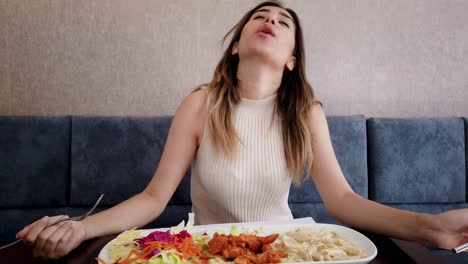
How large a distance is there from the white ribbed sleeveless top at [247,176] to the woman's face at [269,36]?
18 centimetres

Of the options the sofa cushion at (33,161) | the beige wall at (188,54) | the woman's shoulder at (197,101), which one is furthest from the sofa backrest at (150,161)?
the woman's shoulder at (197,101)

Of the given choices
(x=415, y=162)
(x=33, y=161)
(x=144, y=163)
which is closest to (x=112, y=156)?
(x=144, y=163)

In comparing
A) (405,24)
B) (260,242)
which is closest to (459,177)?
(405,24)

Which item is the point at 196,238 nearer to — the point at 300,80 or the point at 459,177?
the point at 300,80

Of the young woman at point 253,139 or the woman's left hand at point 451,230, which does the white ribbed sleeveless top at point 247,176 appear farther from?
the woman's left hand at point 451,230

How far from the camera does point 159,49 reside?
177cm

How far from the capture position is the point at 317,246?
0.61 meters

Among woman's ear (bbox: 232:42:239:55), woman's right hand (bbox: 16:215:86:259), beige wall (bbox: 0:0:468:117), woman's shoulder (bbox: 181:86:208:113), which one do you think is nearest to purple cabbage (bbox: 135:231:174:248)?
woman's right hand (bbox: 16:215:86:259)

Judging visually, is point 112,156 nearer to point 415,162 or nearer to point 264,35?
point 264,35

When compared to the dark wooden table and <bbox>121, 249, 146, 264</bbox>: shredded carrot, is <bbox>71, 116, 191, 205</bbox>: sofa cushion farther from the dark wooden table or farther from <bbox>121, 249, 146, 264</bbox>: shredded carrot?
<bbox>121, 249, 146, 264</bbox>: shredded carrot

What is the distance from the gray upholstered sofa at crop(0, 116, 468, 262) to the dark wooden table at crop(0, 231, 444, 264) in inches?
35.0

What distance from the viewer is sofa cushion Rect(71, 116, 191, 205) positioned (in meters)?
1.53

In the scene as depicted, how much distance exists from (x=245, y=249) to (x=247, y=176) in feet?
1.63

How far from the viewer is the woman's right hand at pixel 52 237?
62 centimetres
